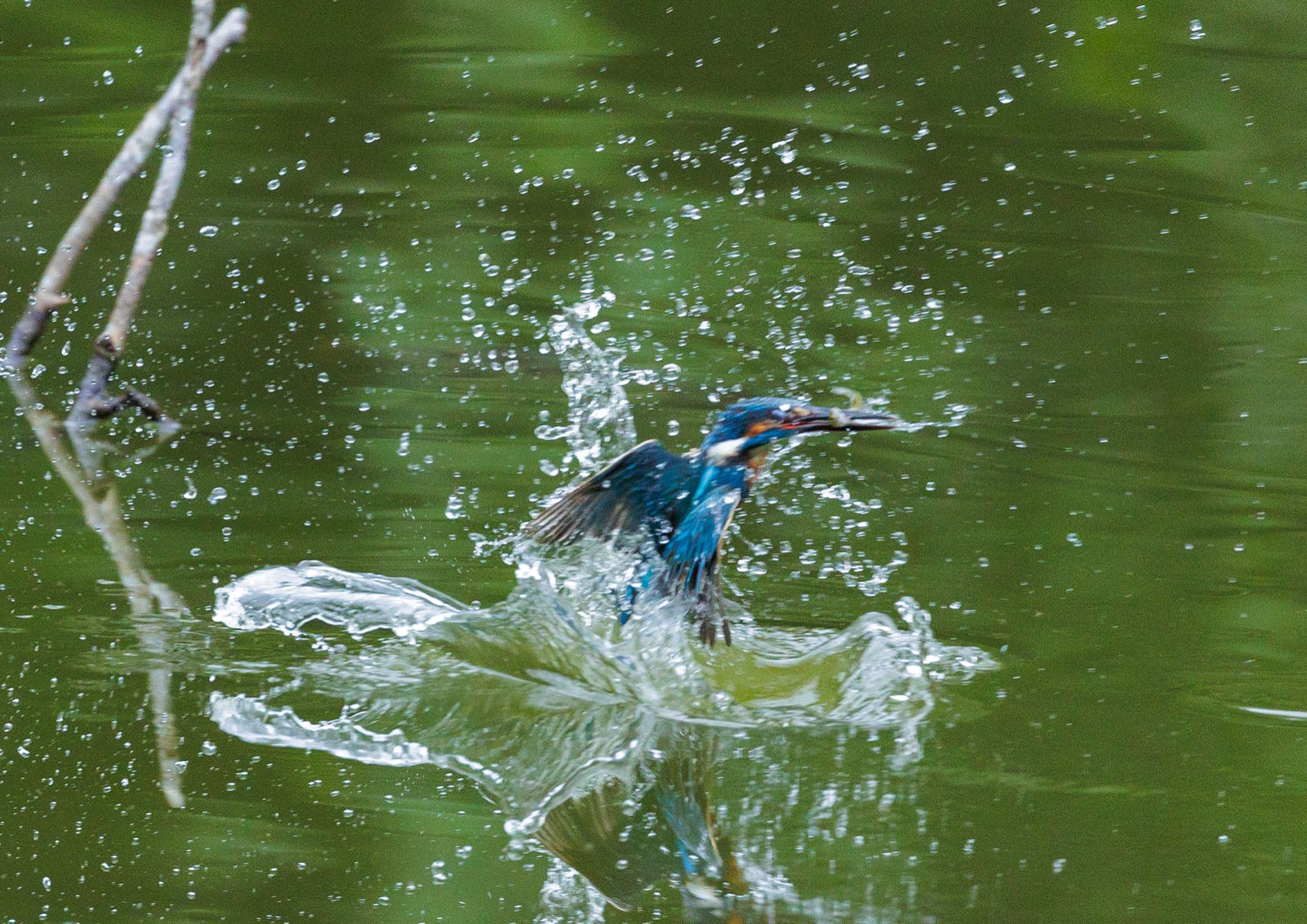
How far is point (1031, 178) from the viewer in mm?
5461

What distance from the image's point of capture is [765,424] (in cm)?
272

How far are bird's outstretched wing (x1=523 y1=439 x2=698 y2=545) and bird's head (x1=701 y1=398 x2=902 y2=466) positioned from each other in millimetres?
119

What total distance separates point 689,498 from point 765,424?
21 cm

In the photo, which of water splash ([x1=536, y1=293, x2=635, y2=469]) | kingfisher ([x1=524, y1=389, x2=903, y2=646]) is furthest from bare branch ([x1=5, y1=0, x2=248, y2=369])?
kingfisher ([x1=524, y1=389, x2=903, y2=646])

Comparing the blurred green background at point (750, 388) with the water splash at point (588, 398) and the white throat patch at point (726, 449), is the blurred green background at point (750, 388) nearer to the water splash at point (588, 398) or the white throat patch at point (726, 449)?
the water splash at point (588, 398)

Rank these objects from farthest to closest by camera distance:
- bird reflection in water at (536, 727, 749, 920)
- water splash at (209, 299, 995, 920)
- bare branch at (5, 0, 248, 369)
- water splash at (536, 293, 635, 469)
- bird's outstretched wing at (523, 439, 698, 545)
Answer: bare branch at (5, 0, 248, 369) < water splash at (536, 293, 635, 469) < bird's outstretched wing at (523, 439, 698, 545) < water splash at (209, 299, 995, 920) < bird reflection in water at (536, 727, 749, 920)

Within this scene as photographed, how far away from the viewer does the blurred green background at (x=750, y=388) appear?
2275mm

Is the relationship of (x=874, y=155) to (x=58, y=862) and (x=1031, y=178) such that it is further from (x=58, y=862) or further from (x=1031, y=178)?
(x=58, y=862)

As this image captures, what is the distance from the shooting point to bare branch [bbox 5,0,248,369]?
13.6 ft

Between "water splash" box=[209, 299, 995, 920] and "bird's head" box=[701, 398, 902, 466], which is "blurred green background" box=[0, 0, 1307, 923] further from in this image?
"bird's head" box=[701, 398, 902, 466]

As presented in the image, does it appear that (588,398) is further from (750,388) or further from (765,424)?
(765,424)

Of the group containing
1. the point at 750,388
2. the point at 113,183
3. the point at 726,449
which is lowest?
the point at 750,388

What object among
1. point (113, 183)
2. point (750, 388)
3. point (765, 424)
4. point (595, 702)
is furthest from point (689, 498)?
point (113, 183)

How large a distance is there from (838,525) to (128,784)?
1488 mm
